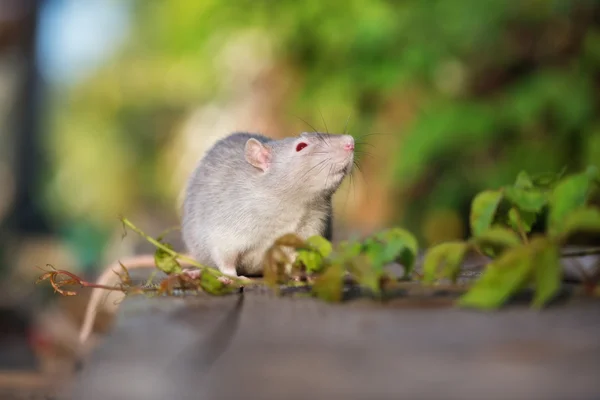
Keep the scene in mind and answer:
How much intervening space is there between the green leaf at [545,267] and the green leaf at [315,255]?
23.2 inches

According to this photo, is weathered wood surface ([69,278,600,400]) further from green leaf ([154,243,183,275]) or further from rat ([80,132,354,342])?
rat ([80,132,354,342])

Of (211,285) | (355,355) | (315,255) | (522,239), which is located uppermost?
(522,239)

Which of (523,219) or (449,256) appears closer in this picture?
(449,256)

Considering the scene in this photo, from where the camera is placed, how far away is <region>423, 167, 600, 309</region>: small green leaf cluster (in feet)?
5.24

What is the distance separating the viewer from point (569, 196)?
1.90m

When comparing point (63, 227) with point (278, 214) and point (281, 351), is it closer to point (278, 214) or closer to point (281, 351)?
point (278, 214)

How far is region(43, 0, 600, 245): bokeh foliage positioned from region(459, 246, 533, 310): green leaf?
4548 millimetres

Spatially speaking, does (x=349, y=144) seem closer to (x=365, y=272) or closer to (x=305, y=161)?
(x=305, y=161)

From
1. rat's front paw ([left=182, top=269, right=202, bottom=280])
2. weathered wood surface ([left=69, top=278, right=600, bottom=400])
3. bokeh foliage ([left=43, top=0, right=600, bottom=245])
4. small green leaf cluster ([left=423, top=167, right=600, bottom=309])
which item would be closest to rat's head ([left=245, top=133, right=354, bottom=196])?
rat's front paw ([left=182, top=269, right=202, bottom=280])

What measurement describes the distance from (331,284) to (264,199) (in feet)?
4.05

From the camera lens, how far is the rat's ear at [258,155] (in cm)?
307

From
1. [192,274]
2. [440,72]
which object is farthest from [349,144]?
[440,72]

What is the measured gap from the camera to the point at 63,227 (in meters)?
12.1

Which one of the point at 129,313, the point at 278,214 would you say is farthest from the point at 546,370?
the point at 278,214
